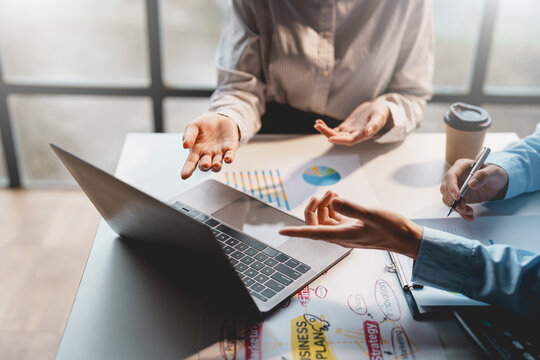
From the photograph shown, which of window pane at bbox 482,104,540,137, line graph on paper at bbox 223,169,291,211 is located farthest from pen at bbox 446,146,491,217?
window pane at bbox 482,104,540,137

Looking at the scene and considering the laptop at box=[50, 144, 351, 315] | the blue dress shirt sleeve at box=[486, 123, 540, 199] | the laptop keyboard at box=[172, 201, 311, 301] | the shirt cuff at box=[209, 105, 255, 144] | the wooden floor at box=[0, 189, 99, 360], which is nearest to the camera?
the laptop at box=[50, 144, 351, 315]

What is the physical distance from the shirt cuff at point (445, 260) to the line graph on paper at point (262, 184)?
1.22 feet

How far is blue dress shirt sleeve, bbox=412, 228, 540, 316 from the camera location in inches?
33.3

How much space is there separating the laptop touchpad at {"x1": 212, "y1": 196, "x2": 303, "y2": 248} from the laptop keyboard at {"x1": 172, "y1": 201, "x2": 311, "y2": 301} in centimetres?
3

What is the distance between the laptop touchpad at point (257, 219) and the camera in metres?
1.05

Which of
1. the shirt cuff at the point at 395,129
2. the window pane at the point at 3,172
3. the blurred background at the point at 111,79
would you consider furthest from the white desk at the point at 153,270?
the window pane at the point at 3,172

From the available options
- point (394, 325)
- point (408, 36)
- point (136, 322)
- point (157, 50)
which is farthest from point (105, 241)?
point (157, 50)

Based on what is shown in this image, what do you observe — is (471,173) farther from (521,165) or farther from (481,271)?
(481,271)

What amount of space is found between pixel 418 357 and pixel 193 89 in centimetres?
193

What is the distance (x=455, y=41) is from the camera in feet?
8.21

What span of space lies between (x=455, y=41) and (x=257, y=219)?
183 centimetres

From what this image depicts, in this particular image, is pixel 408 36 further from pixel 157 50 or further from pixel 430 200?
pixel 157 50

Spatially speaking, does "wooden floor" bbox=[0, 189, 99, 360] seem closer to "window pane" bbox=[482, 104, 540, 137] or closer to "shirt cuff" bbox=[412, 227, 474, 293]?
"shirt cuff" bbox=[412, 227, 474, 293]

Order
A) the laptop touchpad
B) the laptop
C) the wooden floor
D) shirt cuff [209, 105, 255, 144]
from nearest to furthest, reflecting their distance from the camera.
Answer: the laptop
the laptop touchpad
shirt cuff [209, 105, 255, 144]
the wooden floor
